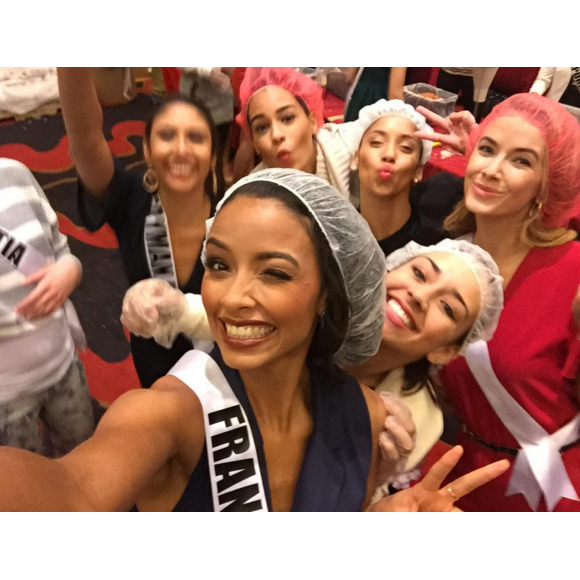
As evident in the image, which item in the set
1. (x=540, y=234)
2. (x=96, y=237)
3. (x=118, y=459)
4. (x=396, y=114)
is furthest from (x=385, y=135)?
(x=96, y=237)

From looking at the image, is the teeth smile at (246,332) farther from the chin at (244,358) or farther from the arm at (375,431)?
the arm at (375,431)

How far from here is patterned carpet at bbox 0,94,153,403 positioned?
2137 mm

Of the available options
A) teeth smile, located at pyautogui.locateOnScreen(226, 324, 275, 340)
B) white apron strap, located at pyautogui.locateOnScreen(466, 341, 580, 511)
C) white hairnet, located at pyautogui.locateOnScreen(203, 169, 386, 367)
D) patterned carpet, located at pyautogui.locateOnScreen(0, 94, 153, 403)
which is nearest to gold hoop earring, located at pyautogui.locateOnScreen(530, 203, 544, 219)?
white apron strap, located at pyautogui.locateOnScreen(466, 341, 580, 511)

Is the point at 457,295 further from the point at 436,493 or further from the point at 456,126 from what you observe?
the point at 456,126

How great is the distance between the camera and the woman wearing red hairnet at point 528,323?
1.24 metres

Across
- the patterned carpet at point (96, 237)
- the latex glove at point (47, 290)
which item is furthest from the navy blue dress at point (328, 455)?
the patterned carpet at point (96, 237)

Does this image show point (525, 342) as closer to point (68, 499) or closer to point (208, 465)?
point (208, 465)

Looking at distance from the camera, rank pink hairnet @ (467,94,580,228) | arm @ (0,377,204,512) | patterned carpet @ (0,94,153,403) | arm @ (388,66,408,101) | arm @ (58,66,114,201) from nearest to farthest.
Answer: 1. arm @ (0,377,204,512)
2. arm @ (58,66,114,201)
3. pink hairnet @ (467,94,580,228)
4. arm @ (388,66,408,101)
5. patterned carpet @ (0,94,153,403)

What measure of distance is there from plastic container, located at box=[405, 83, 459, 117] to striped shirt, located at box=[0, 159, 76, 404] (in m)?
1.79

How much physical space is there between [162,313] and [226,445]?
334 millimetres

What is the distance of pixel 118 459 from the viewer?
26.0 inches

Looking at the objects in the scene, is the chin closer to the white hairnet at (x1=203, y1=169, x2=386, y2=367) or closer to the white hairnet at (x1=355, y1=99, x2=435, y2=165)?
the white hairnet at (x1=203, y1=169, x2=386, y2=367)
